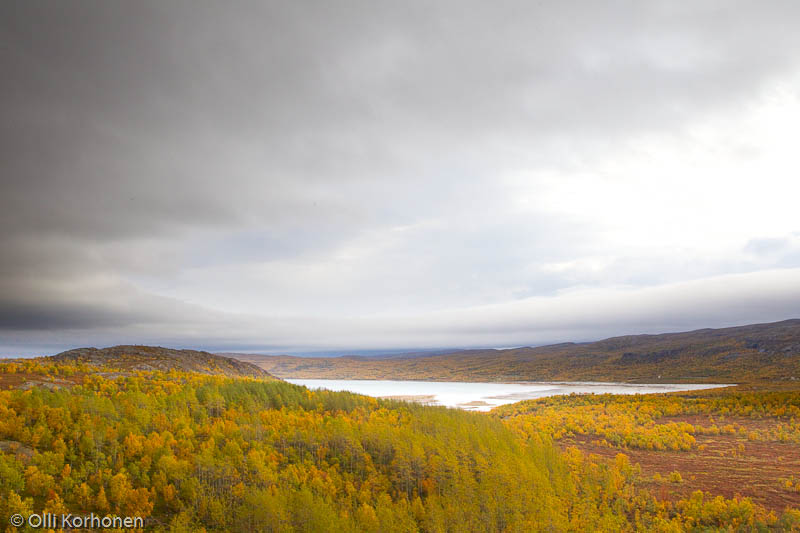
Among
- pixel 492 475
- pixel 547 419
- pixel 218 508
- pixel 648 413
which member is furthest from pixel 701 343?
pixel 218 508

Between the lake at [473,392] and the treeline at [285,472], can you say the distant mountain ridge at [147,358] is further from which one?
the treeline at [285,472]

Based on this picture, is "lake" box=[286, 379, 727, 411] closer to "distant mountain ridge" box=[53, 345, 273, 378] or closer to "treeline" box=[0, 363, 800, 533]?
"distant mountain ridge" box=[53, 345, 273, 378]

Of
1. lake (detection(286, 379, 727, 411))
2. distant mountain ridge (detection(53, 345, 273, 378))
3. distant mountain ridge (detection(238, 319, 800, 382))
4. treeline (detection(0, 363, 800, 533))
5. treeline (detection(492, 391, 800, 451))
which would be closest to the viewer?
treeline (detection(0, 363, 800, 533))

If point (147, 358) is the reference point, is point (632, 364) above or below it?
below

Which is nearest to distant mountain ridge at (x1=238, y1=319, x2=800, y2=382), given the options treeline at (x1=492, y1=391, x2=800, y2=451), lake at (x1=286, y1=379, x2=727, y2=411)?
lake at (x1=286, y1=379, x2=727, y2=411)

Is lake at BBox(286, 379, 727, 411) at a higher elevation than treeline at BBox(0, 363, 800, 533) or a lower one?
lower

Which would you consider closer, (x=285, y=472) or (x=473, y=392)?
(x=285, y=472)

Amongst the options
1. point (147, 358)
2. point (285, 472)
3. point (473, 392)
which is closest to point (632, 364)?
point (473, 392)

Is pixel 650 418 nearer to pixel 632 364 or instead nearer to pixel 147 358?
pixel 147 358

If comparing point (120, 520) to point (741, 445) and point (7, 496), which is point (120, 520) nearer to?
point (7, 496)
